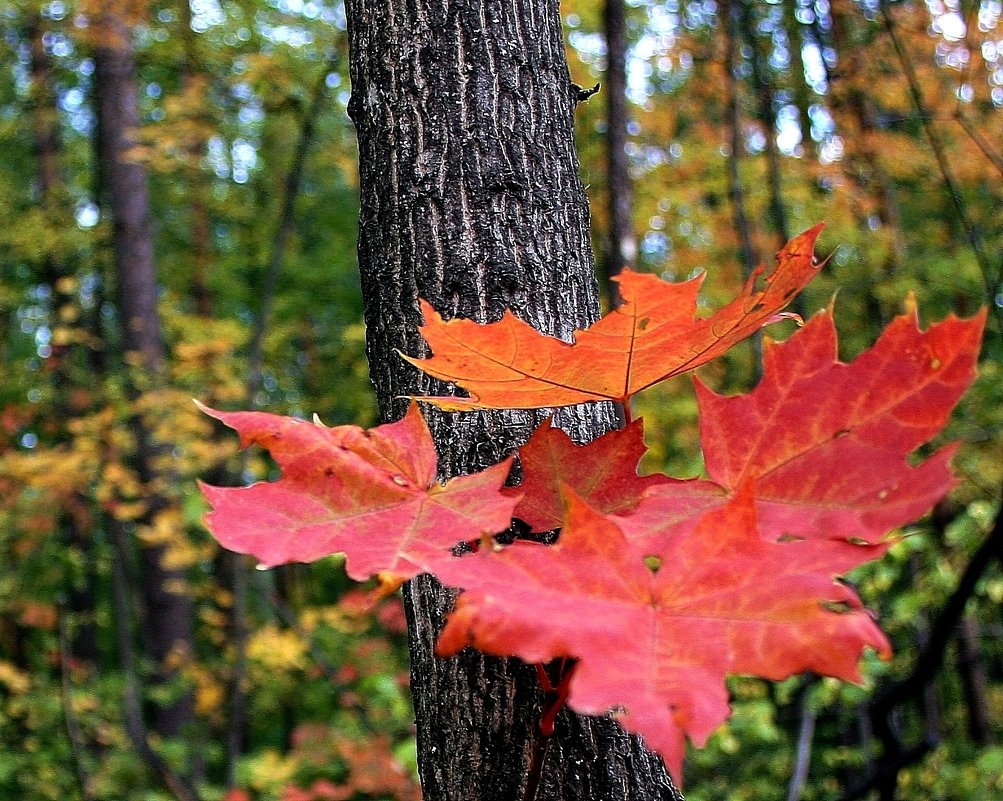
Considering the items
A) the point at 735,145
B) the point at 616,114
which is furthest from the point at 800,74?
the point at 616,114

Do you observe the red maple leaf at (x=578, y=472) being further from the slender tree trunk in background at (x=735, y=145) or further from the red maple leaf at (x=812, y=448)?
the slender tree trunk in background at (x=735, y=145)

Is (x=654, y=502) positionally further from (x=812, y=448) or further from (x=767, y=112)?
(x=767, y=112)

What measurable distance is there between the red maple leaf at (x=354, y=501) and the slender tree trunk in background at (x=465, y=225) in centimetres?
16

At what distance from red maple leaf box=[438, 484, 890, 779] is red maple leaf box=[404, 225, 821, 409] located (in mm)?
144

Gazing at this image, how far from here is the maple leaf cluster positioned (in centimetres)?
45

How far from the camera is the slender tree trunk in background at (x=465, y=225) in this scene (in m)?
0.75

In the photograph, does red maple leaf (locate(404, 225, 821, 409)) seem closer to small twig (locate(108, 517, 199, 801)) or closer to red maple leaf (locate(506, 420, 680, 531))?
red maple leaf (locate(506, 420, 680, 531))

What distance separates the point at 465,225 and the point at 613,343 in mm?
297

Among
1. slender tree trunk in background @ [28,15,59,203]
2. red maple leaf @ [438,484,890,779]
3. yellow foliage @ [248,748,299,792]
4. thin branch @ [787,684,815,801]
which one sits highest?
slender tree trunk in background @ [28,15,59,203]

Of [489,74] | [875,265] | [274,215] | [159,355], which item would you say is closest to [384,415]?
[489,74]

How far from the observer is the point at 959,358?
54 cm

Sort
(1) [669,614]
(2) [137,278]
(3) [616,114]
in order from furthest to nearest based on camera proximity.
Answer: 1. (2) [137,278]
2. (3) [616,114]
3. (1) [669,614]

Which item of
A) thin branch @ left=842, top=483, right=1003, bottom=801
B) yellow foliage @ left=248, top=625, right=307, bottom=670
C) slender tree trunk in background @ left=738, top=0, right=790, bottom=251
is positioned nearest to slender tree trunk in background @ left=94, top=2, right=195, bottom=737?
yellow foliage @ left=248, top=625, right=307, bottom=670

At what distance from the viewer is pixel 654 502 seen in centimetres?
61
